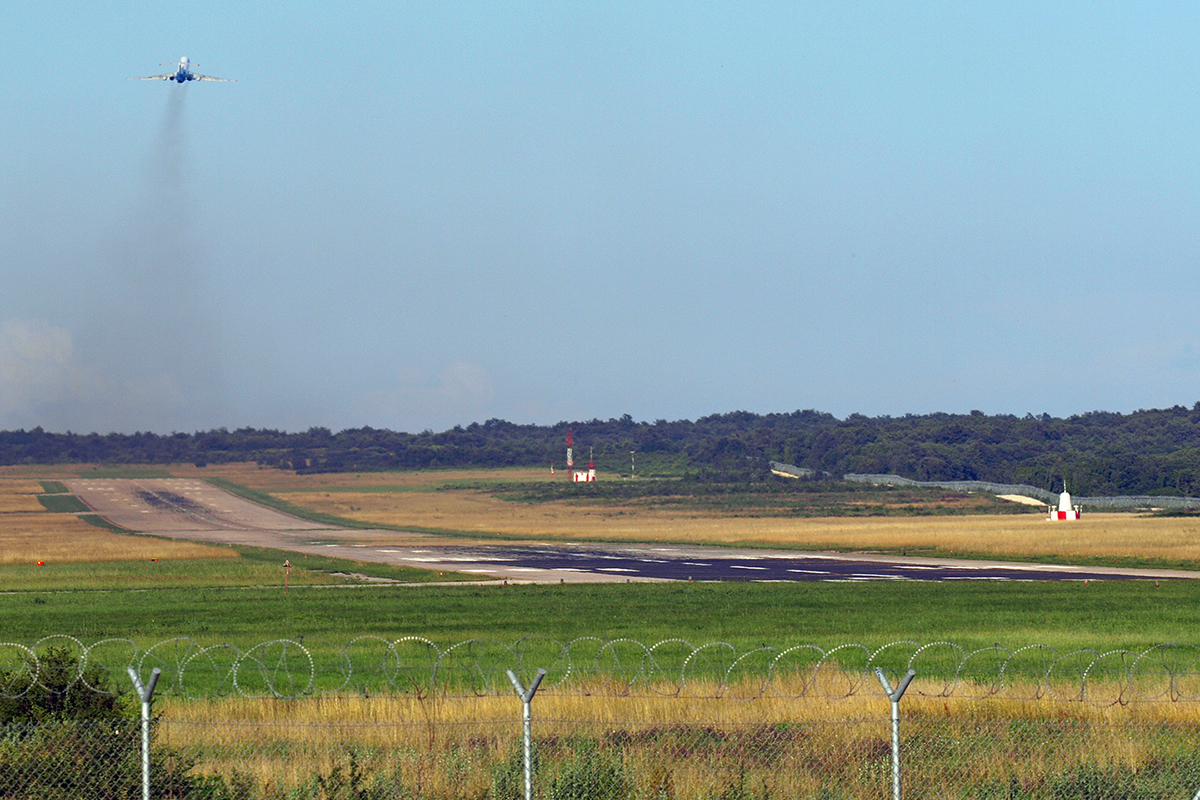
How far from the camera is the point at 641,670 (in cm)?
2466

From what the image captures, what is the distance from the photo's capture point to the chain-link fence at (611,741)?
15484mm

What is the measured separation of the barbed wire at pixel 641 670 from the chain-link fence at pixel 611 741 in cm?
26

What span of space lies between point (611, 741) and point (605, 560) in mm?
59837

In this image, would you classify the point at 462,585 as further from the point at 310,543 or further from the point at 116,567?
the point at 310,543

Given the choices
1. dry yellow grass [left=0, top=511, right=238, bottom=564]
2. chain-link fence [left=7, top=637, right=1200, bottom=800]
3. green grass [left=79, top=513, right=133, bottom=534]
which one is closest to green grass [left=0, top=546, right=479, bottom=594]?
dry yellow grass [left=0, top=511, right=238, bottom=564]

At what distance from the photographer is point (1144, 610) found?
4628cm

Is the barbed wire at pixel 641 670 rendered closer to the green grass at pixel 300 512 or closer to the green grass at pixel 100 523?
the green grass at pixel 100 523

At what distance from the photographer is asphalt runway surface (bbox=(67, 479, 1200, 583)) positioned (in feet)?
211

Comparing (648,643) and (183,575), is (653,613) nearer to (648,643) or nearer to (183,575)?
(648,643)

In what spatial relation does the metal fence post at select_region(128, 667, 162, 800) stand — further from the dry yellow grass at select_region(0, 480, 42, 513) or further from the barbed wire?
the dry yellow grass at select_region(0, 480, 42, 513)

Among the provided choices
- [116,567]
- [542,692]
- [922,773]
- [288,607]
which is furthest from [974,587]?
[116,567]

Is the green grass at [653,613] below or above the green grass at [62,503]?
above

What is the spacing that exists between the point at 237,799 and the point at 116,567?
202 ft

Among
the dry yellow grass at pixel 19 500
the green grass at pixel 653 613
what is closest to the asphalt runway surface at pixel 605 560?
the green grass at pixel 653 613
